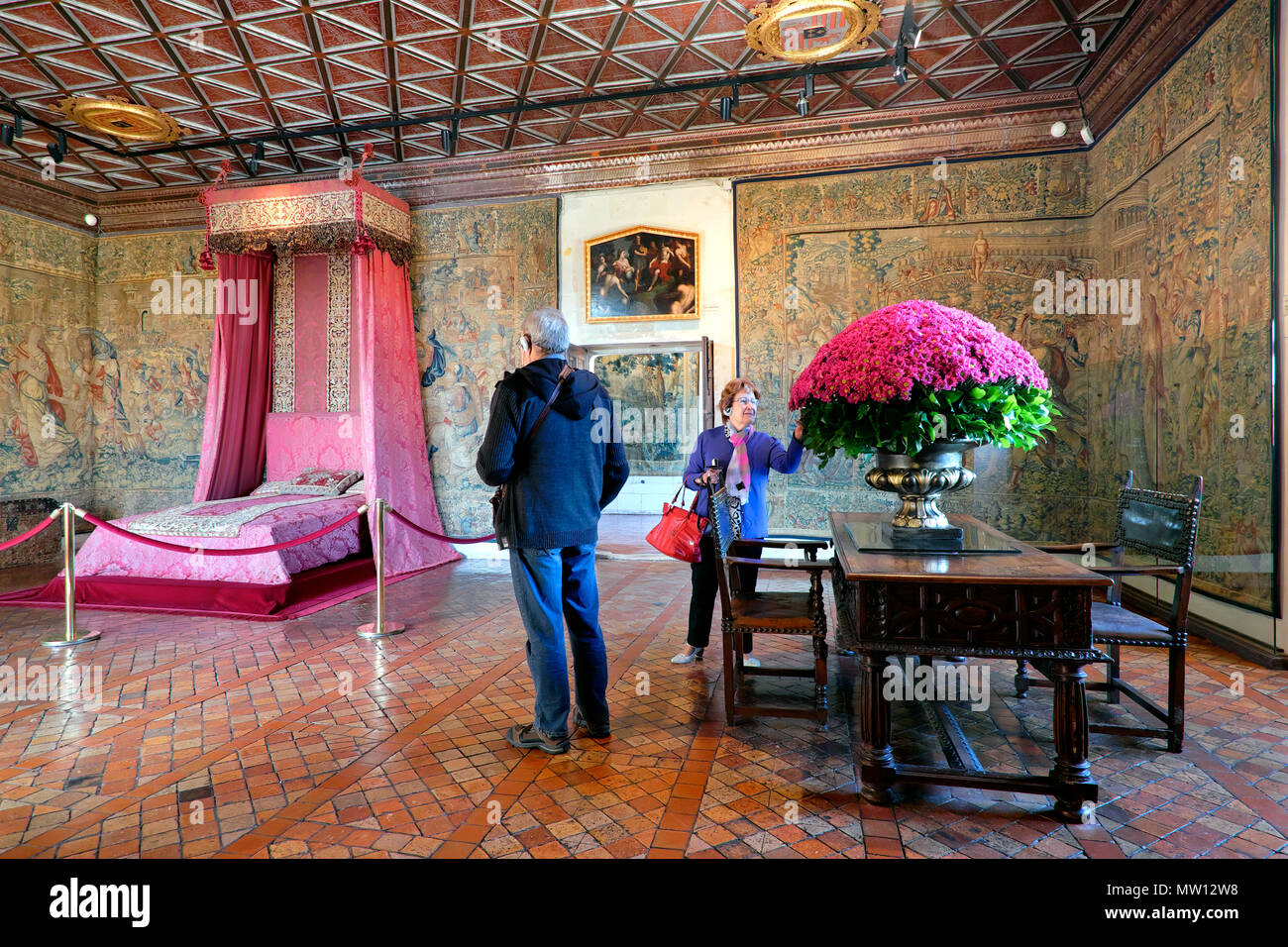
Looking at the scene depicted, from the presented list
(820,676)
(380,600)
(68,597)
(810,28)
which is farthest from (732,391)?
(68,597)

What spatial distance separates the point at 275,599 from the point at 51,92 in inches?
250

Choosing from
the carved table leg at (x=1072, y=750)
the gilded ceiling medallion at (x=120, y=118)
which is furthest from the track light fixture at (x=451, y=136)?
the carved table leg at (x=1072, y=750)

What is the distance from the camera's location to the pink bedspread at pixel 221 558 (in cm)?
623

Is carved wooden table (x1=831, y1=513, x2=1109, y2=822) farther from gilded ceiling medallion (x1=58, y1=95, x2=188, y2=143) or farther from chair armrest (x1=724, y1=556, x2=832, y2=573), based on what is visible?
gilded ceiling medallion (x1=58, y1=95, x2=188, y2=143)

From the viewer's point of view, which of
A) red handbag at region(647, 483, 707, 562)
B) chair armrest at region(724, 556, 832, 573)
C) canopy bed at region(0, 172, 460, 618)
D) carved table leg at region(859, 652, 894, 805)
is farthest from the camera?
canopy bed at region(0, 172, 460, 618)

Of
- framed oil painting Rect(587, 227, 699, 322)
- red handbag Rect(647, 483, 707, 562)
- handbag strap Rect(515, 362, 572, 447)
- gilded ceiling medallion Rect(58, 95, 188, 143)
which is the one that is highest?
gilded ceiling medallion Rect(58, 95, 188, 143)

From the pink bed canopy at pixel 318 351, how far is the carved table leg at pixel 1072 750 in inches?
270

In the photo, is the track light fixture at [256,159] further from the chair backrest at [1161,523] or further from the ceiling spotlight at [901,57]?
the chair backrest at [1161,523]

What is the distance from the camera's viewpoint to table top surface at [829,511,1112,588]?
2.55 m

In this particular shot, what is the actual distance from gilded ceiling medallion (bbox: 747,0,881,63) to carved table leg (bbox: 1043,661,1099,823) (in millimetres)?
5456

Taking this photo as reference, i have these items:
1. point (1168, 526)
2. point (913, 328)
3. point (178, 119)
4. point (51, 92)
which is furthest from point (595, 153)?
point (1168, 526)

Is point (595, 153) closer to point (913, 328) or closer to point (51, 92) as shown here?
point (51, 92)

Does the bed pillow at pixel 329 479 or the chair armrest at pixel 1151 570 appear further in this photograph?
the bed pillow at pixel 329 479

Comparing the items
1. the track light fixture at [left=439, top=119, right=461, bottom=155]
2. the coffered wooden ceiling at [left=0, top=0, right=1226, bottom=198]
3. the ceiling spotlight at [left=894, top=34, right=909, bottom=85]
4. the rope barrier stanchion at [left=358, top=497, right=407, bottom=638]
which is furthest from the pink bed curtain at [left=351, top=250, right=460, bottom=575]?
the ceiling spotlight at [left=894, top=34, right=909, bottom=85]
